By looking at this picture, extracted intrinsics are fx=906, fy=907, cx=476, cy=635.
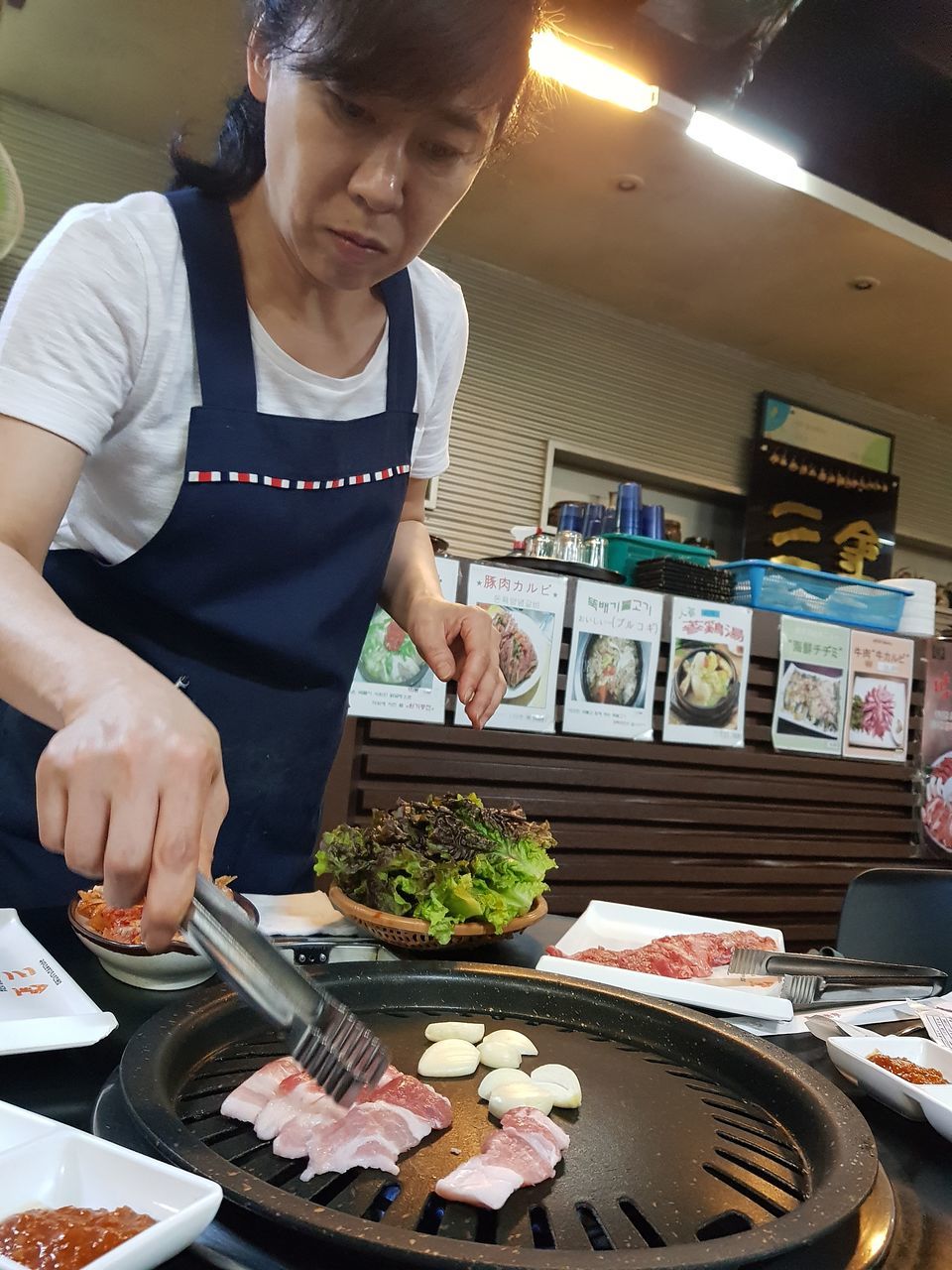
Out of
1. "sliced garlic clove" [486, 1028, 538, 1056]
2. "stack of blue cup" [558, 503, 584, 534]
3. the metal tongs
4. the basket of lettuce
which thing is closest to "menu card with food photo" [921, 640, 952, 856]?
"stack of blue cup" [558, 503, 584, 534]

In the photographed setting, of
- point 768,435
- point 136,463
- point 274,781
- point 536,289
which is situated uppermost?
point 536,289

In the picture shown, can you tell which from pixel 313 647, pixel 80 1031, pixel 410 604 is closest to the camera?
pixel 80 1031

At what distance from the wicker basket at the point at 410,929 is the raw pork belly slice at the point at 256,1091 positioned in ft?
1.31

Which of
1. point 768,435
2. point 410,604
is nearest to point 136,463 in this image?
point 410,604

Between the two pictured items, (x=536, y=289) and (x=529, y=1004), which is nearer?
(x=529, y=1004)

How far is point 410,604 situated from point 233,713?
0.39 metres

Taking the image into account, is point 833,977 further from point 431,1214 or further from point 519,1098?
point 431,1214

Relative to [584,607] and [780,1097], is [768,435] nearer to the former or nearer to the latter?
[584,607]

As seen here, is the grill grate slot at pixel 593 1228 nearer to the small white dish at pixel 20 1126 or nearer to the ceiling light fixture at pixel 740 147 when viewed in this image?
the small white dish at pixel 20 1126

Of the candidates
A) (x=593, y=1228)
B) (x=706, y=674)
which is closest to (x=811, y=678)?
(x=706, y=674)

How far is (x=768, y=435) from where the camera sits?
6684 millimetres

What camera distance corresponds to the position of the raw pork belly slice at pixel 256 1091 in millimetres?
781

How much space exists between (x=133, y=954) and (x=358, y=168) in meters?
1.00

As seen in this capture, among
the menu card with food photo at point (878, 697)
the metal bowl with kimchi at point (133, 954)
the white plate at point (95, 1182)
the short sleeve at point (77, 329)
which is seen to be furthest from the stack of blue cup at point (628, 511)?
the white plate at point (95, 1182)
